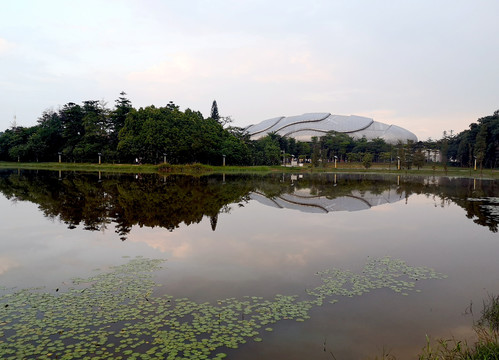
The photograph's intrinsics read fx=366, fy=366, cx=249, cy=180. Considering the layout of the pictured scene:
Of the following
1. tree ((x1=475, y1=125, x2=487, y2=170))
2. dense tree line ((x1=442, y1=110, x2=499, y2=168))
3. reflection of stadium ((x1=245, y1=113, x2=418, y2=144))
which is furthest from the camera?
reflection of stadium ((x1=245, y1=113, x2=418, y2=144))

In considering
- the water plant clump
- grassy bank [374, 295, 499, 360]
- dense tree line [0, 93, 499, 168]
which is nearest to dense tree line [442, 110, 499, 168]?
dense tree line [0, 93, 499, 168]

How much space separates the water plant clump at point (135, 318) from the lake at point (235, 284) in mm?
21

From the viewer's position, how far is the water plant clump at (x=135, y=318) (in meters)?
4.50

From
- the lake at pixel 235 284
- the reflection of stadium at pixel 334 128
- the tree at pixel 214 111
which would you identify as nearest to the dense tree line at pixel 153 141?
the tree at pixel 214 111

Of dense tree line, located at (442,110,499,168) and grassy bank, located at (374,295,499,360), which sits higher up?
dense tree line, located at (442,110,499,168)

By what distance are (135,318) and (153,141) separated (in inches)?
1913

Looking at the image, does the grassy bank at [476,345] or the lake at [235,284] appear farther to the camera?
the lake at [235,284]

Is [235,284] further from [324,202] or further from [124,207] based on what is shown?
[324,202]

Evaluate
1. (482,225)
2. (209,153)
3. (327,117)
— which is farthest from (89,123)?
(327,117)

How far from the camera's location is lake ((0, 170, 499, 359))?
4766 millimetres

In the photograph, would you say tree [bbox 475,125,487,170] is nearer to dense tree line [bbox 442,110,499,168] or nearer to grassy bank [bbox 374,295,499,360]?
dense tree line [bbox 442,110,499,168]

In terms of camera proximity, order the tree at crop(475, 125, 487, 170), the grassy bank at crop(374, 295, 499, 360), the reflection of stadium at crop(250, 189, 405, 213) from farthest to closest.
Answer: the tree at crop(475, 125, 487, 170) < the reflection of stadium at crop(250, 189, 405, 213) < the grassy bank at crop(374, 295, 499, 360)

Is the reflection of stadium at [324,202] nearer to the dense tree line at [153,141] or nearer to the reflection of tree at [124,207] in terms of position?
the reflection of tree at [124,207]

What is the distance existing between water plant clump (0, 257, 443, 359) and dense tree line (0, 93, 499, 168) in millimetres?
47271
